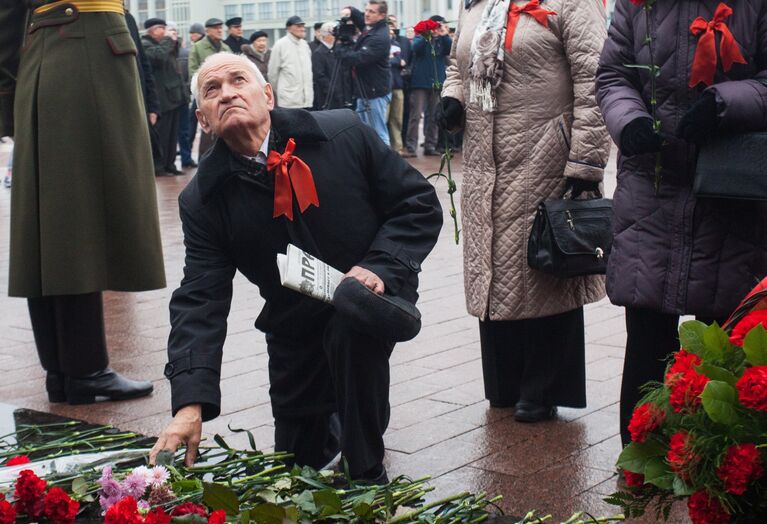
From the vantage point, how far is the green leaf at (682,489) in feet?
7.74

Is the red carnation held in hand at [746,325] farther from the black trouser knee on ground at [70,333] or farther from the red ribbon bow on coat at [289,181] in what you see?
the black trouser knee on ground at [70,333]

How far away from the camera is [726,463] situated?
2.29 m

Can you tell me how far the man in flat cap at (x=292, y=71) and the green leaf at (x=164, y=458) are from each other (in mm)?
13190

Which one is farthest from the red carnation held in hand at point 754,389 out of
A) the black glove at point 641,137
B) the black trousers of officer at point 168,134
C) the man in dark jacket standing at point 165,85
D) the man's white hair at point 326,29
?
the man's white hair at point 326,29

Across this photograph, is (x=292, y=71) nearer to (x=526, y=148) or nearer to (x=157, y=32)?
(x=157, y=32)

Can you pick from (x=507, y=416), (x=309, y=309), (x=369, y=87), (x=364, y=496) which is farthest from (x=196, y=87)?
(x=369, y=87)

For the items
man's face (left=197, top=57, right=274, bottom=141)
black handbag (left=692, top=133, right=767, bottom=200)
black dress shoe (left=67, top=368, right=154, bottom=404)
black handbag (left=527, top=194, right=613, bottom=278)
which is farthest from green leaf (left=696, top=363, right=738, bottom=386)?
black dress shoe (left=67, top=368, right=154, bottom=404)

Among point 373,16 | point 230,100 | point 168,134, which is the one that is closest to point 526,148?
point 230,100

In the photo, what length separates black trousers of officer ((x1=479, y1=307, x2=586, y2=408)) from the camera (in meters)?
4.82

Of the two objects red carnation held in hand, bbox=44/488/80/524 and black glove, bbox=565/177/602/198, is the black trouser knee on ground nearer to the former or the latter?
black glove, bbox=565/177/602/198

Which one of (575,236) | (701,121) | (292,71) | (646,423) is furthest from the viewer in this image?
(292,71)

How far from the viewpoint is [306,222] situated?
3975mm

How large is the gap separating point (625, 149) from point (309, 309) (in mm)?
1078

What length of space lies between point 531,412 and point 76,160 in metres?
2.13
